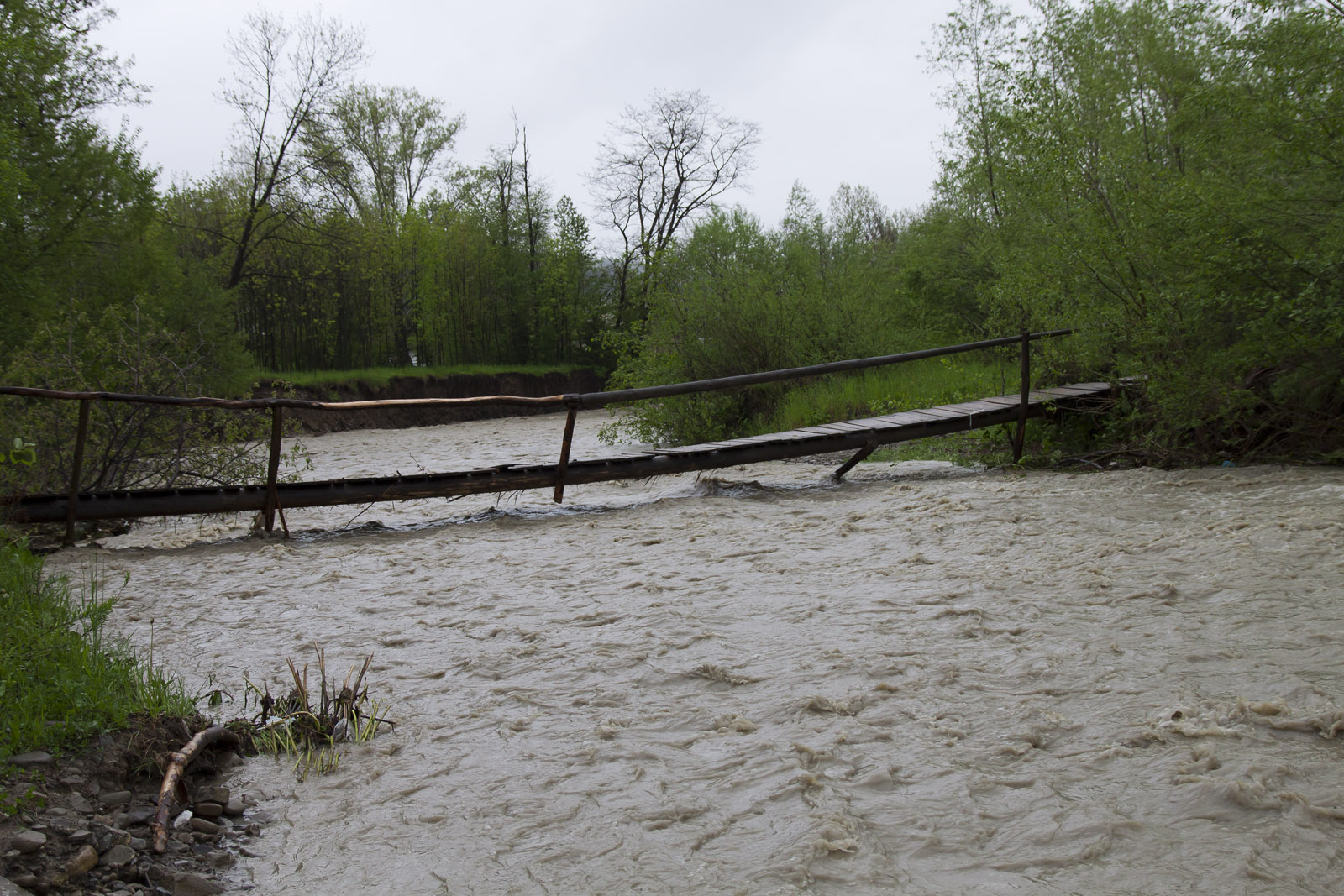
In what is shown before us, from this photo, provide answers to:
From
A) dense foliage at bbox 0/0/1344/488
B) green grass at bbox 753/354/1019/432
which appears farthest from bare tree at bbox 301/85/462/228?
green grass at bbox 753/354/1019/432

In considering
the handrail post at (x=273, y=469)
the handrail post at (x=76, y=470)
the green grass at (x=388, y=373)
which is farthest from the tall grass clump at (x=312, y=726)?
the green grass at (x=388, y=373)

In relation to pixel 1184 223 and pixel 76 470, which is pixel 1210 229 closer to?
pixel 1184 223

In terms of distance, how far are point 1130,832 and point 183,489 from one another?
281 inches

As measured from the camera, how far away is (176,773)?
3008 millimetres

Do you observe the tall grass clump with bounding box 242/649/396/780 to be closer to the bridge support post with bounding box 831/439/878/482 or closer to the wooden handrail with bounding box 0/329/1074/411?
the wooden handrail with bounding box 0/329/1074/411

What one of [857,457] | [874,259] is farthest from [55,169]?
[874,259]

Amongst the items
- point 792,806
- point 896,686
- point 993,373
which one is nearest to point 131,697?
point 792,806

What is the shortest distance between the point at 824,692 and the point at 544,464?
511cm

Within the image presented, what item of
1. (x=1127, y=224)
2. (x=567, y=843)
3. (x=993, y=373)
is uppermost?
(x=1127, y=224)

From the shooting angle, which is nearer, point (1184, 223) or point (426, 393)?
point (1184, 223)

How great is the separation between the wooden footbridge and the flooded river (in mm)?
413

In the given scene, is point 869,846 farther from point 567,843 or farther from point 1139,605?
point 1139,605

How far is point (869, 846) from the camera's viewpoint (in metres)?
2.69

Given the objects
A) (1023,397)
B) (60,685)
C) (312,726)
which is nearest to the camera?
(60,685)
